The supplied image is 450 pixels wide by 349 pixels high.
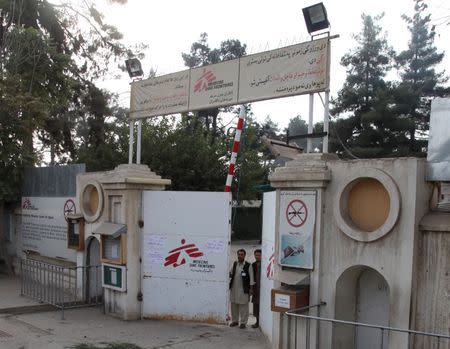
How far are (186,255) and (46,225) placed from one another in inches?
210

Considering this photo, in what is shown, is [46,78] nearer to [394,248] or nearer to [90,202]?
[90,202]

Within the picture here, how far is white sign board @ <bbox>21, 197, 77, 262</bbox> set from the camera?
41.7ft

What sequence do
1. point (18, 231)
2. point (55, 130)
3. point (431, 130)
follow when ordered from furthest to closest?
point (55, 130) < point (18, 231) < point (431, 130)

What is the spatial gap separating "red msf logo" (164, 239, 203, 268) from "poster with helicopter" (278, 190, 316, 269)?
2.73m

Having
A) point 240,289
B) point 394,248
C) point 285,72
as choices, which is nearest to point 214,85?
point 285,72

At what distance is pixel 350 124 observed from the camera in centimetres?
3466

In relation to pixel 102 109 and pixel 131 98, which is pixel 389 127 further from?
pixel 131 98

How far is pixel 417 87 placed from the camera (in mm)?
35500

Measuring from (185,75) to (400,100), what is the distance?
2701 cm

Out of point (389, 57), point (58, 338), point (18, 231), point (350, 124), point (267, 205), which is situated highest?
point (389, 57)

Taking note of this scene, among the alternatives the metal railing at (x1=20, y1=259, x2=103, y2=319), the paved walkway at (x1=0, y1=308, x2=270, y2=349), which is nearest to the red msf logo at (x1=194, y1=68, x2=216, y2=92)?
the paved walkway at (x1=0, y1=308, x2=270, y2=349)

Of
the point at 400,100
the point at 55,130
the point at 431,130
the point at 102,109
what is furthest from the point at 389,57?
the point at 431,130

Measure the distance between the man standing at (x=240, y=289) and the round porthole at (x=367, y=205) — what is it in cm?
329

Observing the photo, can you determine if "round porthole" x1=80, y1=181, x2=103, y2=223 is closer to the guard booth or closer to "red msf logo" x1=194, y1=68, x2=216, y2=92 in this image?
the guard booth
